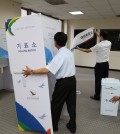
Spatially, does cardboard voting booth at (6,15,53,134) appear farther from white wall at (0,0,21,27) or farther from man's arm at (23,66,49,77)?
white wall at (0,0,21,27)

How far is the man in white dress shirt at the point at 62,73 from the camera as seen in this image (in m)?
2.24

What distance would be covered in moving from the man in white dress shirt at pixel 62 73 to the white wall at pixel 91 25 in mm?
6804

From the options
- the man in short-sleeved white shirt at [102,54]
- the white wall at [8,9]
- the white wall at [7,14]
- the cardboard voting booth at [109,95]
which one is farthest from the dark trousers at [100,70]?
the white wall at [8,9]

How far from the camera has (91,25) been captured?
928cm

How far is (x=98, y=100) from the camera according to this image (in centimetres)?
416

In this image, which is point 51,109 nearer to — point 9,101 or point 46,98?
point 46,98

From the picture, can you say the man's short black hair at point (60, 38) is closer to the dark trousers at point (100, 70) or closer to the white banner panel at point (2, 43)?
the dark trousers at point (100, 70)

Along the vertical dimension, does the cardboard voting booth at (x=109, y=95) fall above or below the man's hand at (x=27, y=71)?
below

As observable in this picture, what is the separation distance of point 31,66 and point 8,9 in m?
3.98

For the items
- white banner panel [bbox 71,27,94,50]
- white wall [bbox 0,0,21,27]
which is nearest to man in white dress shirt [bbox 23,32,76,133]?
white banner panel [bbox 71,27,94,50]

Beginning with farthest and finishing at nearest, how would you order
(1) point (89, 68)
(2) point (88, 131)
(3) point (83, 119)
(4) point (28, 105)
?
(1) point (89, 68), (3) point (83, 119), (2) point (88, 131), (4) point (28, 105)

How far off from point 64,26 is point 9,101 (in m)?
6.82

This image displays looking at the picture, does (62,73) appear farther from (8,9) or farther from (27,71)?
(8,9)

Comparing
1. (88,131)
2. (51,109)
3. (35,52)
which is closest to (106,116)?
(88,131)
